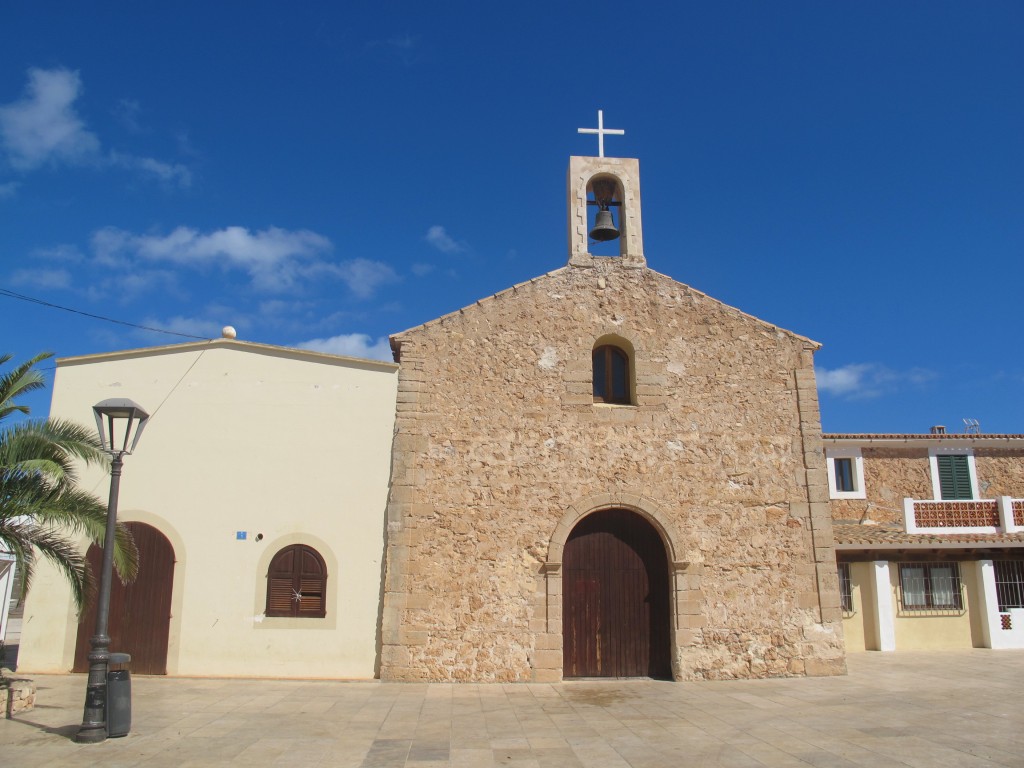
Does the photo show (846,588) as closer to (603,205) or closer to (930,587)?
(930,587)

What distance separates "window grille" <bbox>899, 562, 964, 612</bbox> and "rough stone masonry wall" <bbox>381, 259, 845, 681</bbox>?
643 centimetres

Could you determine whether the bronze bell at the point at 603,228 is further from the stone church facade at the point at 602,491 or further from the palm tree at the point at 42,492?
the palm tree at the point at 42,492

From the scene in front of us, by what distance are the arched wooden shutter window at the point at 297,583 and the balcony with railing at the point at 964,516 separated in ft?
44.4

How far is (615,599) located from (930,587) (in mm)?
9506

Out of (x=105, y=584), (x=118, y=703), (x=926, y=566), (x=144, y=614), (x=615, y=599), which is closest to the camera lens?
(x=118, y=703)

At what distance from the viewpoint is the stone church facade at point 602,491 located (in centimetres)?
1152

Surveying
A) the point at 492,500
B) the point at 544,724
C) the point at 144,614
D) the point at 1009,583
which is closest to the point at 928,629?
the point at 1009,583

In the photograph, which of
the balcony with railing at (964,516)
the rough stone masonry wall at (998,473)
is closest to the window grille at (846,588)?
the balcony with railing at (964,516)

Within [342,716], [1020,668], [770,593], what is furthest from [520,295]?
[1020,668]

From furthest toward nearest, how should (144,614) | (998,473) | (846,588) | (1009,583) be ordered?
(998,473), (1009,583), (846,588), (144,614)

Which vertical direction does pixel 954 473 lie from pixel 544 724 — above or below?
above

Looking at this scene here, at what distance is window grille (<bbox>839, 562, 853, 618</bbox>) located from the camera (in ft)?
56.0

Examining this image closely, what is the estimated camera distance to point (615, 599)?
12.0m

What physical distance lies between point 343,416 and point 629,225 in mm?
6056
